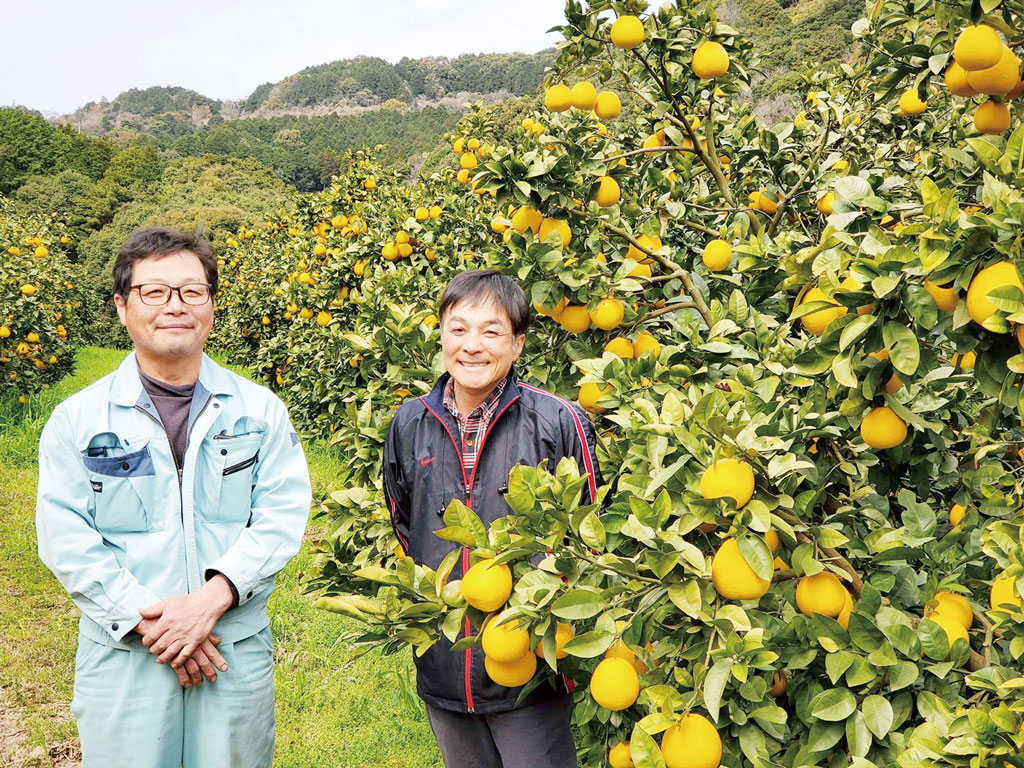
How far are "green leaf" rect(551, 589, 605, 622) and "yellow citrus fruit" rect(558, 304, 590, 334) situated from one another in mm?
972

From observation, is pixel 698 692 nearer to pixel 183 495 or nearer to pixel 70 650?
pixel 183 495

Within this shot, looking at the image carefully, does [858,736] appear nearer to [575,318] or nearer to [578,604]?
[578,604]

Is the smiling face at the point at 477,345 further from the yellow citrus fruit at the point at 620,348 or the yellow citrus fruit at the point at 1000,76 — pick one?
the yellow citrus fruit at the point at 1000,76

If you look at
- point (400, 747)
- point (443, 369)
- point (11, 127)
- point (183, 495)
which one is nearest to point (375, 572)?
point (183, 495)

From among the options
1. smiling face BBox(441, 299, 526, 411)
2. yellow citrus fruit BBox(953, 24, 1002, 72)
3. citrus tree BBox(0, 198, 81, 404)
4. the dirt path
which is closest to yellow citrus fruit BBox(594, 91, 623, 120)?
smiling face BBox(441, 299, 526, 411)

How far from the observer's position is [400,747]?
277 centimetres

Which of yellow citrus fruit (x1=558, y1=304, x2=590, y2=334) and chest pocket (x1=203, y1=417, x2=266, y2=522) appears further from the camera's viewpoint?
yellow citrus fruit (x1=558, y1=304, x2=590, y2=334)

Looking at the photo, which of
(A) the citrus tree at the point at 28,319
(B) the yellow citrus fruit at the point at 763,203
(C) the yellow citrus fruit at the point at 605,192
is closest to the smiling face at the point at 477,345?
(C) the yellow citrus fruit at the point at 605,192

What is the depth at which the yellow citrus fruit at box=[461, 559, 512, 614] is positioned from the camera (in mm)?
1081

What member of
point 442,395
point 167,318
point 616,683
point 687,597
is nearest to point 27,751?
point 167,318

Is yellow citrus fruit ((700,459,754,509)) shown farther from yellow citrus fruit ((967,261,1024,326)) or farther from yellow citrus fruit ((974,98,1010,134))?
yellow citrus fruit ((974,98,1010,134))

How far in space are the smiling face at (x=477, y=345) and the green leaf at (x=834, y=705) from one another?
0.86 metres

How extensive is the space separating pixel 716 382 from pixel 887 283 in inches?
30.3

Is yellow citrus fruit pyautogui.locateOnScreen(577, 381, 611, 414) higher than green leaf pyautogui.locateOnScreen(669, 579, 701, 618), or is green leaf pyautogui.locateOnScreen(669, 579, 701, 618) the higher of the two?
green leaf pyautogui.locateOnScreen(669, 579, 701, 618)
